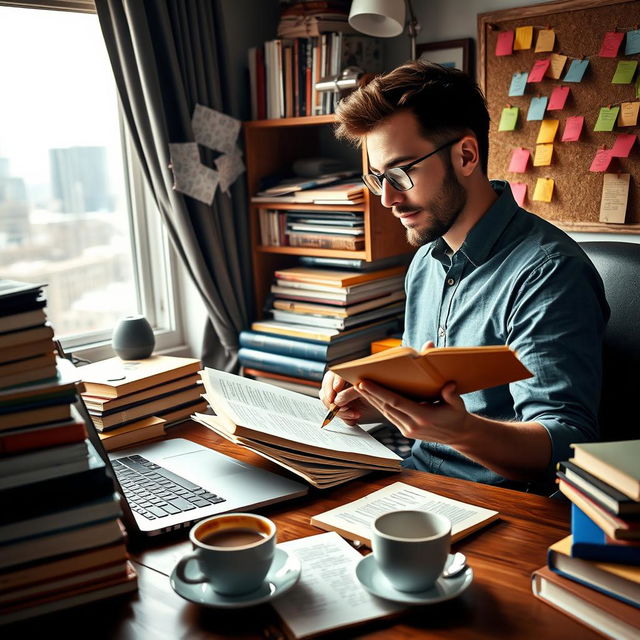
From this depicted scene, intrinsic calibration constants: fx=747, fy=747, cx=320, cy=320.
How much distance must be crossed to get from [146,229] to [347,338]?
0.81 metres

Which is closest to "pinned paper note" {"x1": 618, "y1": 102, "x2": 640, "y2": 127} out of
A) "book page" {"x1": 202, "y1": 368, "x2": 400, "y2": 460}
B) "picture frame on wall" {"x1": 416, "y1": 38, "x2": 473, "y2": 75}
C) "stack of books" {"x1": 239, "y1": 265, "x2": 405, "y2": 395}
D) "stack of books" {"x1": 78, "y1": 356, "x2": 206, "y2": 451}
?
"picture frame on wall" {"x1": 416, "y1": 38, "x2": 473, "y2": 75}

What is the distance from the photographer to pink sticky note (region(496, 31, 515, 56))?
2.20 meters

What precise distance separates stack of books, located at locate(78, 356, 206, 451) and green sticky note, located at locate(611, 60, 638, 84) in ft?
4.41

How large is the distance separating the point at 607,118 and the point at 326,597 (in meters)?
1.65

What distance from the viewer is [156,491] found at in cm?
121

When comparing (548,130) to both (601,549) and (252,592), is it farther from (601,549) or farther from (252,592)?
(252,592)

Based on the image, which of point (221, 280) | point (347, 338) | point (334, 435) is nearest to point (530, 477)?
point (334, 435)

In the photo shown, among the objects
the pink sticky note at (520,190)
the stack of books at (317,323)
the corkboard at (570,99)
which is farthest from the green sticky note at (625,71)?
the stack of books at (317,323)

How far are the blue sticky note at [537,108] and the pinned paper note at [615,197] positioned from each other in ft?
0.87

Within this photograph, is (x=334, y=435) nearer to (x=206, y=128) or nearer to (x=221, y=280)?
(x=221, y=280)

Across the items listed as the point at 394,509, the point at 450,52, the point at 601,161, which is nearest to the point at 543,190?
the point at 601,161

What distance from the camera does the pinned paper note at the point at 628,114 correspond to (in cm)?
198

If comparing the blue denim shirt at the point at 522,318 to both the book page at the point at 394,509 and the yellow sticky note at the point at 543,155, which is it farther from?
the yellow sticky note at the point at 543,155

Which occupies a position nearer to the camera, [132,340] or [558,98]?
[132,340]
